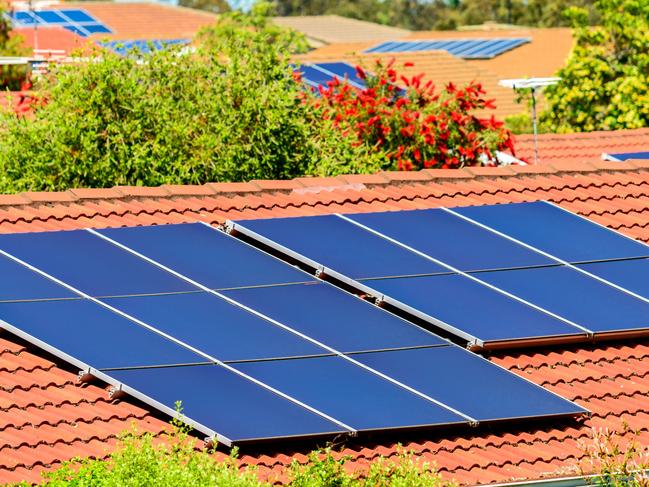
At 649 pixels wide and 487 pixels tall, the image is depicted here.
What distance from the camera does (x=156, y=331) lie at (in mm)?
13852

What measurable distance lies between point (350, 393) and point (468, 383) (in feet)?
3.96

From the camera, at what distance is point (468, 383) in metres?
14.0

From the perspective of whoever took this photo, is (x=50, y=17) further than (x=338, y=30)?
No

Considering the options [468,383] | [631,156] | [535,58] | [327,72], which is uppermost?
[327,72]

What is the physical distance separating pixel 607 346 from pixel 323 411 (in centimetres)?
366

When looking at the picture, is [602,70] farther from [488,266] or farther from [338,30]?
[338,30]

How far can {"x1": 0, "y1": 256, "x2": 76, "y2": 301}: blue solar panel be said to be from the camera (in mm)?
14023

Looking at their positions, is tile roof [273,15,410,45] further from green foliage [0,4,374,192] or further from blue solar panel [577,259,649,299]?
blue solar panel [577,259,649,299]

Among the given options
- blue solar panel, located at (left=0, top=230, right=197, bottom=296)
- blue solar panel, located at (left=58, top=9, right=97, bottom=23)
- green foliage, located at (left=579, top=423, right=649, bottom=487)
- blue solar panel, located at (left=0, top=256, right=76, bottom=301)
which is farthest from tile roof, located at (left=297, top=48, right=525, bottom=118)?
green foliage, located at (left=579, top=423, right=649, bottom=487)

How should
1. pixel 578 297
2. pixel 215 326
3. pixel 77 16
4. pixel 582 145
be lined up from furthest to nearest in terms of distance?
pixel 77 16, pixel 582 145, pixel 578 297, pixel 215 326

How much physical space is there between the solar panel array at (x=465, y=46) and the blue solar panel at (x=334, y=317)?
41.6m

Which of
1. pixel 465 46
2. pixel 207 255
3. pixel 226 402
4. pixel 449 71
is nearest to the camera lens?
pixel 226 402

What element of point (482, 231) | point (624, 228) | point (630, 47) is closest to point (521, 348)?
point (482, 231)

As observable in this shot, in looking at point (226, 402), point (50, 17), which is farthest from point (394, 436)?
point (50, 17)
